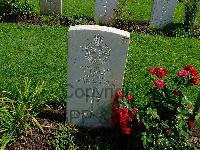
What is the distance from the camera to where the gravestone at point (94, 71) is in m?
4.44

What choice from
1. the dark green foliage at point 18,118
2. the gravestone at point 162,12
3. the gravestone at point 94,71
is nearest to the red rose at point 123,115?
the gravestone at point 94,71

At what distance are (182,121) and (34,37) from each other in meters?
4.21

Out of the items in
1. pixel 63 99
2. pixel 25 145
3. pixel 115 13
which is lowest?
pixel 25 145

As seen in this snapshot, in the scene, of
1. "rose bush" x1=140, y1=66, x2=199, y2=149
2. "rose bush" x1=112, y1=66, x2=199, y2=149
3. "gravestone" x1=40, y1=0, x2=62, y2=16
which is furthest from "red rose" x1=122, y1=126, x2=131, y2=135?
"gravestone" x1=40, y1=0, x2=62, y2=16

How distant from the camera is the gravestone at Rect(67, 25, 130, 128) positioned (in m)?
4.44

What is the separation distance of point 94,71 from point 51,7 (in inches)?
190

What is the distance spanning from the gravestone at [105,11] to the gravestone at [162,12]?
94 cm

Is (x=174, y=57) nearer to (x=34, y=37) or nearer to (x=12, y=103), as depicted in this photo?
(x=34, y=37)

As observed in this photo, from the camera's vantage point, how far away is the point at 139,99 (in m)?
5.89

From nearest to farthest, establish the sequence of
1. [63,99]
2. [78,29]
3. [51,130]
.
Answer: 1. [78,29]
2. [51,130]
3. [63,99]

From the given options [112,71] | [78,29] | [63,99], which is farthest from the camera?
[63,99]

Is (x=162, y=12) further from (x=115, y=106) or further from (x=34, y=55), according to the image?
(x=115, y=106)

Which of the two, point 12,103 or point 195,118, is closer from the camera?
point 195,118

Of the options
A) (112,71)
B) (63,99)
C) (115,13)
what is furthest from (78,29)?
(115,13)
